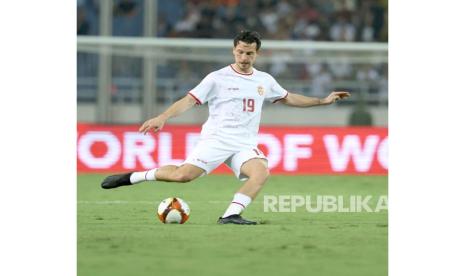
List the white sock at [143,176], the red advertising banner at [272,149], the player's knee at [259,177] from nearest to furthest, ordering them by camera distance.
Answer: the player's knee at [259,177] → the white sock at [143,176] → the red advertising banner at [272,149]

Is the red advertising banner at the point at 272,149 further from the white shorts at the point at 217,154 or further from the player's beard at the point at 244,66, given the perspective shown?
the player's beard at the point at 244,66

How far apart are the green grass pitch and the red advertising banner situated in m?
3.29

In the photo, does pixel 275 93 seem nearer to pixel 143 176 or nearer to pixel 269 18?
pixel 143 176

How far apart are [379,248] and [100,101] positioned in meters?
10.7

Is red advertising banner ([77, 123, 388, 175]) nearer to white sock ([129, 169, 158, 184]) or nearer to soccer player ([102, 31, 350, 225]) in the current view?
white sock ([129, 169, 158, 184])

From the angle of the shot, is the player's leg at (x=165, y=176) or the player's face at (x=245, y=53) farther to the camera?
the player's leg at (x=165, y=176)

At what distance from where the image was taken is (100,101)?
18.0 m

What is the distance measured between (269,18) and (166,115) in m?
13.1

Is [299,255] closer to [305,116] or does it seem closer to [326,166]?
[326,166]

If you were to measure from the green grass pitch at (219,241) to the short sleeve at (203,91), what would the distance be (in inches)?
44.2

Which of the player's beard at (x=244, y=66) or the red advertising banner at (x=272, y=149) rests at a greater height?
the player's beard at (x=244, y=66)

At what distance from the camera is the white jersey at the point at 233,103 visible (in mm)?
9359

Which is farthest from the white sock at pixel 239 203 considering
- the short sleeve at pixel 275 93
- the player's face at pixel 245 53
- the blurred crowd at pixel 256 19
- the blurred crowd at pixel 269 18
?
the blurred crowd at pixel 269 18

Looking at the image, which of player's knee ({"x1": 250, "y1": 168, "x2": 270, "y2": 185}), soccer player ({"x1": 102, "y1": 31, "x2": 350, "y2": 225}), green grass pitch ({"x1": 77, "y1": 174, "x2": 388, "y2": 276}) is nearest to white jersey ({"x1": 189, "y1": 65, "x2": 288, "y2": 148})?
soccer player ({"x1": 102, "y1": 31, "x2": 350, "y2": 225})
